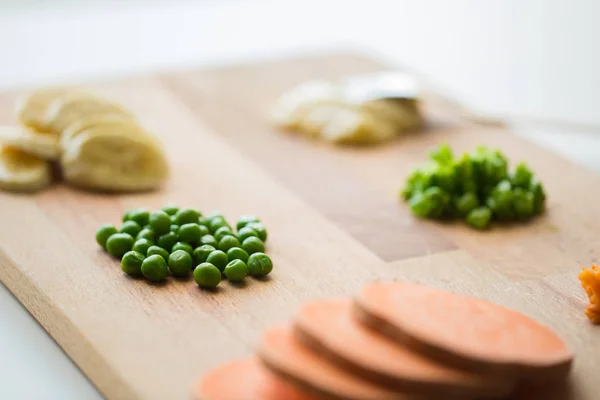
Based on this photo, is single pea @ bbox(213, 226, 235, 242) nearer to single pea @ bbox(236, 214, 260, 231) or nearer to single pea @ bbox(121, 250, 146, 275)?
single pea @ bbox(236, 214, 260, 231)

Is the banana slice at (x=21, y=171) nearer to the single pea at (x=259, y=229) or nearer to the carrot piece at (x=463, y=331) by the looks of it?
the single pea at (x=259, y=229)

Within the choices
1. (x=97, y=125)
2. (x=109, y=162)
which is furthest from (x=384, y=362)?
(x=97, y=125)

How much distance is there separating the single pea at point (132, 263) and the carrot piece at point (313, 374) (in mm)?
1051

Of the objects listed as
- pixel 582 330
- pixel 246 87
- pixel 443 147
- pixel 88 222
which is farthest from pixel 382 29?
pixel 582 330

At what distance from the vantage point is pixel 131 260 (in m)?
4.05

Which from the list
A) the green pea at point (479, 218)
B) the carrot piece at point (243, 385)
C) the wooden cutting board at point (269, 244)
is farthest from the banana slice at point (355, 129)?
the carrot piece at point (243, 385)

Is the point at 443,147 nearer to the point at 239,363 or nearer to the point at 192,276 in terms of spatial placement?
the point at 192,276

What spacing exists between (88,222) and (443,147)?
72.0 inches

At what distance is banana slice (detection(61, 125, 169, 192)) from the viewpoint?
4.97 m

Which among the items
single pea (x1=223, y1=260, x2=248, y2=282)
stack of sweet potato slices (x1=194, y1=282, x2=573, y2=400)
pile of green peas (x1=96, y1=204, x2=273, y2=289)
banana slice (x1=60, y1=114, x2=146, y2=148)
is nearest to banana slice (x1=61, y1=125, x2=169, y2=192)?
banana slice (x1=60, y1=114, x2=146, y2=148)

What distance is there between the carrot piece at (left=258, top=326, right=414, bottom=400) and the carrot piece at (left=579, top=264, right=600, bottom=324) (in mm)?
1193

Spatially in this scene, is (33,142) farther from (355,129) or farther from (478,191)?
(478,191)

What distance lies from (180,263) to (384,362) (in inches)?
51.7

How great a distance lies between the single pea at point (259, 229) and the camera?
14.4ft
